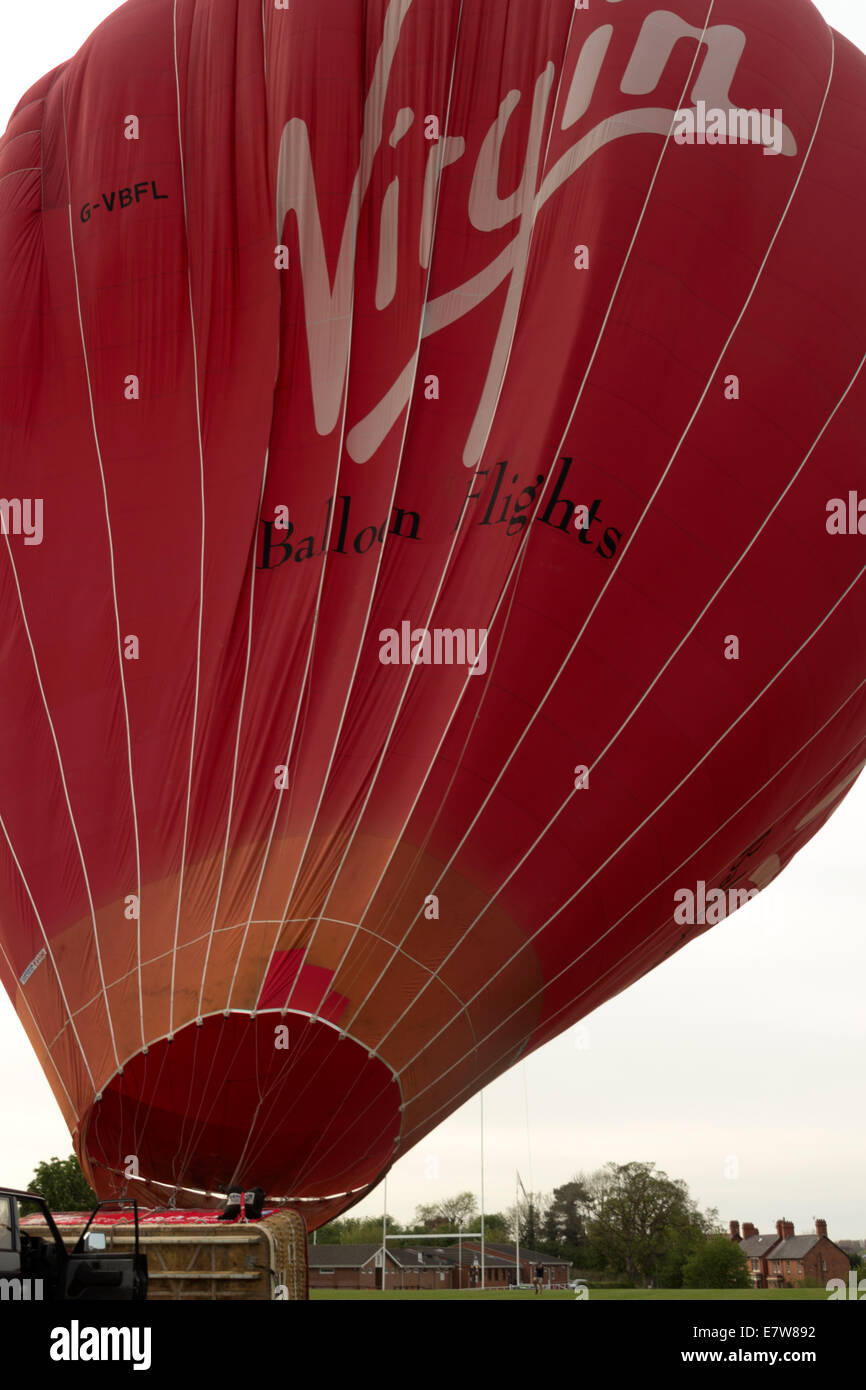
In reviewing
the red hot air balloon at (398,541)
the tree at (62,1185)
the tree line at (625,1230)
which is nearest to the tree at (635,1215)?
the tree line at (625,1230)

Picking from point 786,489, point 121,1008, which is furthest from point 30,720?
point 786,489

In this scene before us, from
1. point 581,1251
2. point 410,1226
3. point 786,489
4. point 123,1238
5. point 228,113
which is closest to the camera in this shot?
point 123,1238

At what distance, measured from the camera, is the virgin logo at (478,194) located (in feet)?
34.4

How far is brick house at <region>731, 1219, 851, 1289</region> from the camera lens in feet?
181

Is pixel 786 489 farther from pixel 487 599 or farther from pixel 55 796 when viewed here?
pixel 55 796

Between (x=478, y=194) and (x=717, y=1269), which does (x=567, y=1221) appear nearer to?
(x=717, y=1269)

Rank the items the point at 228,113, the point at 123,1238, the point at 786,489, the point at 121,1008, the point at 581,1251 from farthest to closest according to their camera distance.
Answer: the point at 581,1251, the point at 228,113, the point at 786,489, the point at 121,1008, the point at 123,1238

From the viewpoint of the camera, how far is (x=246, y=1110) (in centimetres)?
949

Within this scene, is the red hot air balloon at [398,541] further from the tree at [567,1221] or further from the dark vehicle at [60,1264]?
the tree at [567,1221]

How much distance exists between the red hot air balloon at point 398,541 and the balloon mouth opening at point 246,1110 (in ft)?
0.10

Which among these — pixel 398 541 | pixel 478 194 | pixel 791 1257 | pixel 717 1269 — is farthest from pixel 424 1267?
pixel 478 194

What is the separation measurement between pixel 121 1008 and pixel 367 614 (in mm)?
3155

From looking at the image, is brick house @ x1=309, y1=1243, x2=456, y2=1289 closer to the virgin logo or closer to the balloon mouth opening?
the balloon mouth opening
